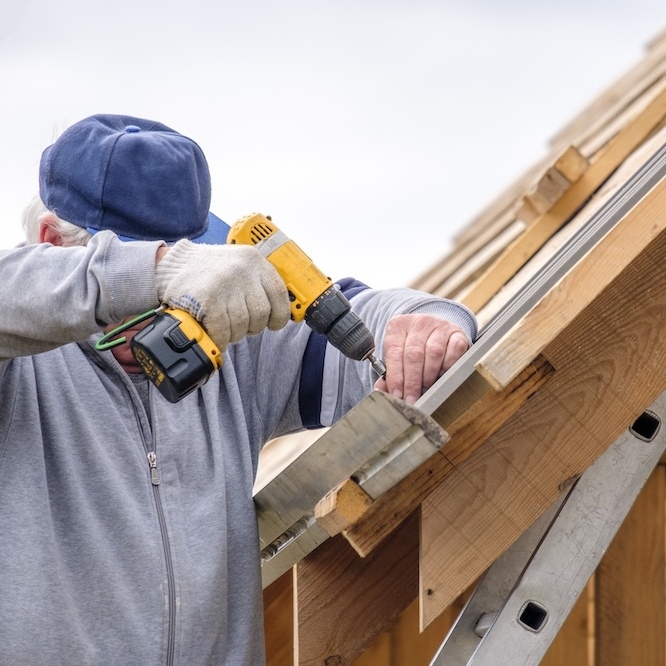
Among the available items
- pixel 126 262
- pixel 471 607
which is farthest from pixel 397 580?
pixel 126 262

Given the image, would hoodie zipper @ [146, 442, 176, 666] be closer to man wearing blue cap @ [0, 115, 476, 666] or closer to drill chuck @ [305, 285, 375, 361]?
man wearing blue cap @ [0, 115, 476, 666]

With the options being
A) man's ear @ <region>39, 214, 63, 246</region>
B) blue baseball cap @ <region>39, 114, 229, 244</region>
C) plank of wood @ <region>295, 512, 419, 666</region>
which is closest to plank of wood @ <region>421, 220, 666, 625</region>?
plank of wood @ <region>295, 512, 419, 666</region>

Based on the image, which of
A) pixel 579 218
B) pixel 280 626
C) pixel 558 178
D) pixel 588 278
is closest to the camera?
pixel 588 278

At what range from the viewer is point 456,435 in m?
1.89

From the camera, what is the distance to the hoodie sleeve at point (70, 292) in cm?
196

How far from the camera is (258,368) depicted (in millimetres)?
2623

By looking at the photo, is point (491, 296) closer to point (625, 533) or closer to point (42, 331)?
point (625, 533)

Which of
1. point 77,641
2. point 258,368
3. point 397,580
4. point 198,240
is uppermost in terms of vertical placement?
point 198,240

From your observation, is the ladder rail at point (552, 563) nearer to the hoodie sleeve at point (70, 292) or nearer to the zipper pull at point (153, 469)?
the zipper pull at point (153, 469)

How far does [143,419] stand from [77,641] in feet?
1.62

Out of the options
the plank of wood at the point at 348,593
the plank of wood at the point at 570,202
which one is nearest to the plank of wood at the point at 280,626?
the plank of wood at the point at 348,593

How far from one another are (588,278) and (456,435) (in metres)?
0.40

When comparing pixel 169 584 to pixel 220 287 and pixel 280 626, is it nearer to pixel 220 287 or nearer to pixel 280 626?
pixel 220 287

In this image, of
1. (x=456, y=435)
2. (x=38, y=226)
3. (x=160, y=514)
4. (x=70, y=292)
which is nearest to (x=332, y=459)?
→ (x=456, y=435)
